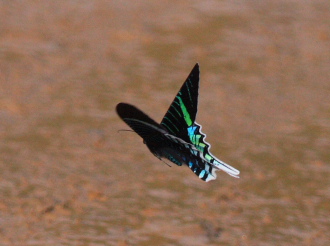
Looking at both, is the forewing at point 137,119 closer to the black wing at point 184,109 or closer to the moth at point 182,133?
the moth at point 182,133

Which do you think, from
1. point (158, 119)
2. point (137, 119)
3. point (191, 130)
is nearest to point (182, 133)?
point (191, 130)

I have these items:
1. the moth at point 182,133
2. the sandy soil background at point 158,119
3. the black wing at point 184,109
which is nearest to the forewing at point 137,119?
the moth at point 182,133

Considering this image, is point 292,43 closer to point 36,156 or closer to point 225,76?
point 225,76

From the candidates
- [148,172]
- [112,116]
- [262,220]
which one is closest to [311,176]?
[262,220]

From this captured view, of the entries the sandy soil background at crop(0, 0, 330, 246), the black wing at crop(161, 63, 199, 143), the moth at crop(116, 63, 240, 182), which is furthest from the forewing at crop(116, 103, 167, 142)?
the sandy soil background at crop(0, 0, 330, 246)

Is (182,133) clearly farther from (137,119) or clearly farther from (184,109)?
(137,119)

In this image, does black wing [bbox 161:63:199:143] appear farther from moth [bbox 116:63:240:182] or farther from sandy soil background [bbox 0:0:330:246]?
sandy soil background [bbox 0:0:330:246]
